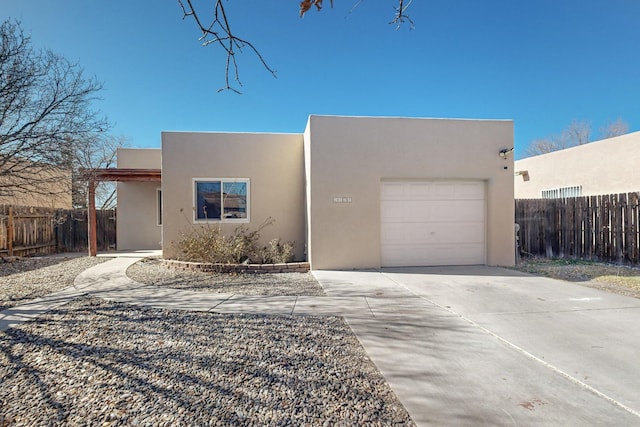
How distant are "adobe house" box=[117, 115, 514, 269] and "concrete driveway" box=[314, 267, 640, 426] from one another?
A: 2.25m

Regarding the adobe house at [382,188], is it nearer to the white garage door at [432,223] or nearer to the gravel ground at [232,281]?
the white garage door at [432,223]

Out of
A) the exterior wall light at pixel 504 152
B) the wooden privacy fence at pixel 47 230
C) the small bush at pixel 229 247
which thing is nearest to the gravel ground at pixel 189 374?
the small bush at pixel 229 247

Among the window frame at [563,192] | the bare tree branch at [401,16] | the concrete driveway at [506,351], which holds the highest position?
the bare tree branch at [401,16]

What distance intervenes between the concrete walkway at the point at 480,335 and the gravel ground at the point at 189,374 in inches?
15.2

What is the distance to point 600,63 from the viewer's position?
35.4 feet

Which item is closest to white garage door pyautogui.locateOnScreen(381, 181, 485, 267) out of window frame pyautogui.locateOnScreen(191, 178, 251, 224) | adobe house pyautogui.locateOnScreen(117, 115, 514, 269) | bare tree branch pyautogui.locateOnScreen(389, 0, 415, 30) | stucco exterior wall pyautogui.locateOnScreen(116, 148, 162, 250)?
adobe house pyautogui.locateOnScreen(117, 115, 514, 269)

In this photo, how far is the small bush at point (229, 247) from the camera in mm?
8367

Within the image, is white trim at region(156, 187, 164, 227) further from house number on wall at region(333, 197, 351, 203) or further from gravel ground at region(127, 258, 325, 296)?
house number on wall at region(333, 197, 351, 203)

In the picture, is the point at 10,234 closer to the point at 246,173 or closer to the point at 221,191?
the point at 221,191

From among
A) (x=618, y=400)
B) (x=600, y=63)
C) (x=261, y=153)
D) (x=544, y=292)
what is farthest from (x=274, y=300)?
(x=600, y=63)

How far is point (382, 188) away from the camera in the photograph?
8336mm

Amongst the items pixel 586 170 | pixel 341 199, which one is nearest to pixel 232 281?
pixel 341 199

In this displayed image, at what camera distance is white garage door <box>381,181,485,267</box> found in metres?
8.34

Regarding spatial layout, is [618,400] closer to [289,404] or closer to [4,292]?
[289,404]
